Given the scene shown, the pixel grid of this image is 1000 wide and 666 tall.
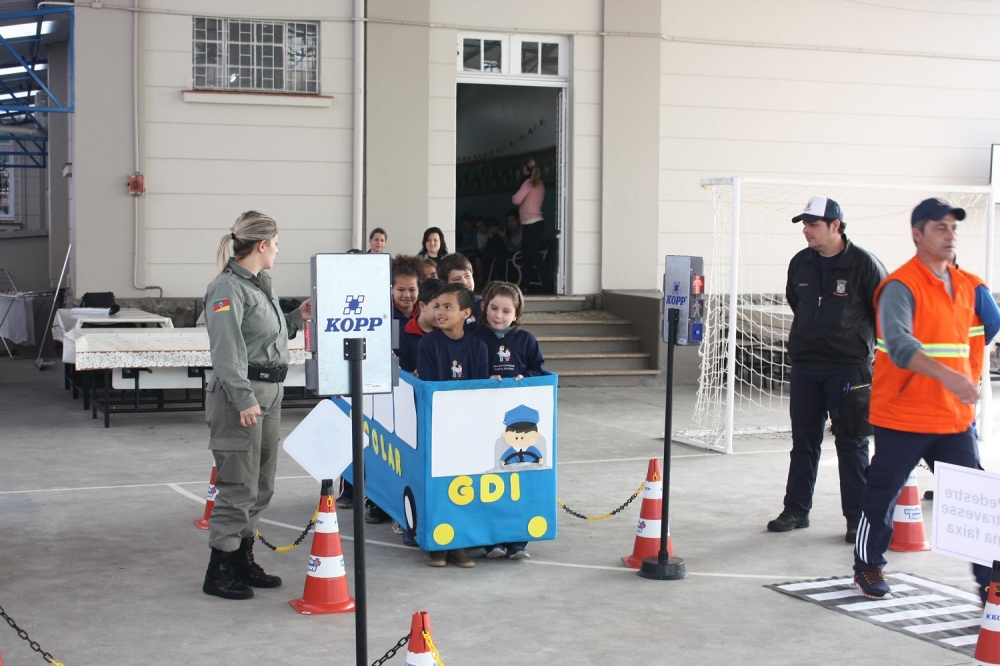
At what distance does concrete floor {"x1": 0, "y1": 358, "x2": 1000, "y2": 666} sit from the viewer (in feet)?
14.0

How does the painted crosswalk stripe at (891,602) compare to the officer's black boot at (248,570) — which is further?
the officer's black boot at (248,570)

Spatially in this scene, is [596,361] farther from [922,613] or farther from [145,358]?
[922,613]

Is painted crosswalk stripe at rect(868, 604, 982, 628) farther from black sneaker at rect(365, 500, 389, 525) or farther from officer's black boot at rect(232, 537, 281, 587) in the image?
black sneaker at rect(365, 500, 389, 525)

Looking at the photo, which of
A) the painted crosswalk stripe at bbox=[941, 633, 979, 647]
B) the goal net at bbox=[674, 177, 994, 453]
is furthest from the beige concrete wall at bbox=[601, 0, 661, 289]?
the painted crosswalk stripe at bbox=[941, 633, 979, 647]

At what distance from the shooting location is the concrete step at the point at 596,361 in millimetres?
12789

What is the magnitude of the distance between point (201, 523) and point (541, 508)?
2056 mm

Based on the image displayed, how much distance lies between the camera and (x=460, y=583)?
17.0 feet

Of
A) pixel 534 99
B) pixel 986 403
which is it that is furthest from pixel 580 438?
pixel 534 99

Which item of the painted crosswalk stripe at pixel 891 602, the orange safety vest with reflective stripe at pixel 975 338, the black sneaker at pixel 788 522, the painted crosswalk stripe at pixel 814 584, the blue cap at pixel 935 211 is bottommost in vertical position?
the painted crosswalk stripe at pixel 814 584

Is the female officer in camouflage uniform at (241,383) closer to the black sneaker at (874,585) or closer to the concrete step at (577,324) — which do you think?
the black sneaker at (874,585)

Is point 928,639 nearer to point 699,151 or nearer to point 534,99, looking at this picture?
point 699,151

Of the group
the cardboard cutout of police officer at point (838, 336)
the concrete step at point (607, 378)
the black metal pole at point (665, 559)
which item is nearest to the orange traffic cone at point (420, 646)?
the black metal pole at point (665, 559)

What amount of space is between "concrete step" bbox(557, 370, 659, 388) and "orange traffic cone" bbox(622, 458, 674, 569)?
6893mm

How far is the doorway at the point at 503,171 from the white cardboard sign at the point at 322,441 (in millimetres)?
9872
